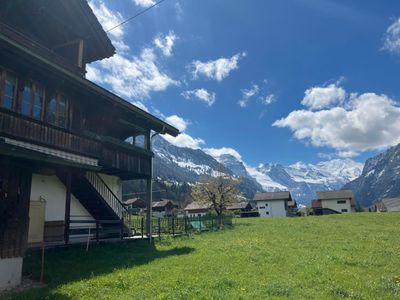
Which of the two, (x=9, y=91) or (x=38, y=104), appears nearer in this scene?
(x=9, y=91)

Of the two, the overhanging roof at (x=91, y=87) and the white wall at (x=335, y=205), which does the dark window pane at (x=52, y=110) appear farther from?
the white wall at (x=335, y=205)

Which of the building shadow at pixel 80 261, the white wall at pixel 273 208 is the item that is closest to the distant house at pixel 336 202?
the white wall at pixel 273 208

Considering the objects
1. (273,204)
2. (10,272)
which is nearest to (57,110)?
(10,272)

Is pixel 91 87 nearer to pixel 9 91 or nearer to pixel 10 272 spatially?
pixel 9 91

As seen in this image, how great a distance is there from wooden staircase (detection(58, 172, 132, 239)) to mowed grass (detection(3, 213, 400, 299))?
176 cm

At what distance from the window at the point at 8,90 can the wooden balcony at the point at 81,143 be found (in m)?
0.81

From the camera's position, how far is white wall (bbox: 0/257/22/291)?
30.6 ft

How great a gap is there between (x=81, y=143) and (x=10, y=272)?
21.5 feet

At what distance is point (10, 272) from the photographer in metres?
9.55

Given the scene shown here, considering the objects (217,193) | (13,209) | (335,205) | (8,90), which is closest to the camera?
(13,209)

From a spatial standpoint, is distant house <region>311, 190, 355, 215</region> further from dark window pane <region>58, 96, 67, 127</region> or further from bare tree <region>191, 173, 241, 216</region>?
dark window pane <region>58, 96, 67, 127</region>

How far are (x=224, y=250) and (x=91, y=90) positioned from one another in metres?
9.20

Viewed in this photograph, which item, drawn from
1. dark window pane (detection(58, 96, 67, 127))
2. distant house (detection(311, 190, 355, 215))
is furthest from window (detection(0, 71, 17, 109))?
distant house (detection(311, 190, 355, 215))

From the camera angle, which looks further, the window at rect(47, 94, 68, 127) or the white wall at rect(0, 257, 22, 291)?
the window at rect(47, 94, 68, 127)
